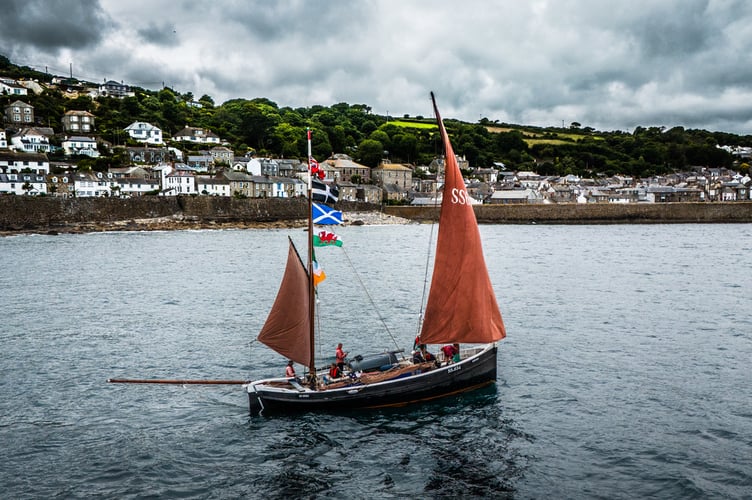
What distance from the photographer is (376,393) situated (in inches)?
787

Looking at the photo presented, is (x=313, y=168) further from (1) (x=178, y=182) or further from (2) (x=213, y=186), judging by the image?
(2) (x=213, y=186)

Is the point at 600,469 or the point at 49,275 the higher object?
the point at 49,275

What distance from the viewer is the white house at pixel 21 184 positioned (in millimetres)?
102875

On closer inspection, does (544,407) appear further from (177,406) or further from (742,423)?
(177,406)

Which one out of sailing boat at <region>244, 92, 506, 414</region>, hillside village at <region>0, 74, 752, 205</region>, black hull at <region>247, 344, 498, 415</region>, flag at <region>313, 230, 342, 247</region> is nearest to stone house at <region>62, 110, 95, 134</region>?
hillside village at <region>0, 74, 752, 205</region>

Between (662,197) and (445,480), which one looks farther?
(662,197)

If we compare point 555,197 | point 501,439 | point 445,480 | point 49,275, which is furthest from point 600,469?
point 555,197

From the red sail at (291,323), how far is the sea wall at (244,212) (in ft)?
239

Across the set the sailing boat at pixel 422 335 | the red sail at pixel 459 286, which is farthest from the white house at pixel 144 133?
the red sail at pixel 459 286

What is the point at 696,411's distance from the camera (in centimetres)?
2012

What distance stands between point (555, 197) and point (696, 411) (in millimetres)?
140055

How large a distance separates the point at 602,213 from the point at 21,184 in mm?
115719

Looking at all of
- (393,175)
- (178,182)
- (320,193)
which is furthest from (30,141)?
(320,193)

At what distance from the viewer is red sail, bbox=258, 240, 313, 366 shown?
798 inches
